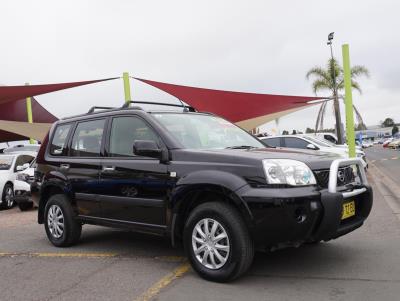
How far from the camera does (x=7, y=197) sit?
1179 centimetres

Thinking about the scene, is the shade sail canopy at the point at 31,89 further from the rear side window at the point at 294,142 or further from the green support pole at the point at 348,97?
the green support pole at the point at 348,97

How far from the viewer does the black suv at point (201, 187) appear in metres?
4.10

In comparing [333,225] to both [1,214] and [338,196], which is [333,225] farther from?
[1,214]

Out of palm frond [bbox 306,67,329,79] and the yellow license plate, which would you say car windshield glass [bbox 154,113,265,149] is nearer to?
the yellow license plate

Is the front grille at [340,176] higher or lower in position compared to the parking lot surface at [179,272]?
higher

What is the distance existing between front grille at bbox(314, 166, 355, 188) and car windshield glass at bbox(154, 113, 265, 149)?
1027 millimetres

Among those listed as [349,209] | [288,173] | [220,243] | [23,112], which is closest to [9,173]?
[220,243]

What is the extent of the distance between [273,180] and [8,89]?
1238 centimetres

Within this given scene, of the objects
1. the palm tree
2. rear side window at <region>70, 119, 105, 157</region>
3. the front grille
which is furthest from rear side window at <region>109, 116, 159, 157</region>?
the palm tree

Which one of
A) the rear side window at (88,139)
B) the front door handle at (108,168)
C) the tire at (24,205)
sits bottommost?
the tire at (24,205)

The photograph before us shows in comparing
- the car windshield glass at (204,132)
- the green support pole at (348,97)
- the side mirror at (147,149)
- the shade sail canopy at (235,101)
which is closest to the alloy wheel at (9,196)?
the shade sail canopy at (235,101)

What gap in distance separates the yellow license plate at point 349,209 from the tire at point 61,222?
3.47 meters

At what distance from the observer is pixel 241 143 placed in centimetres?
542

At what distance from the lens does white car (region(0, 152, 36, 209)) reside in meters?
11.7
